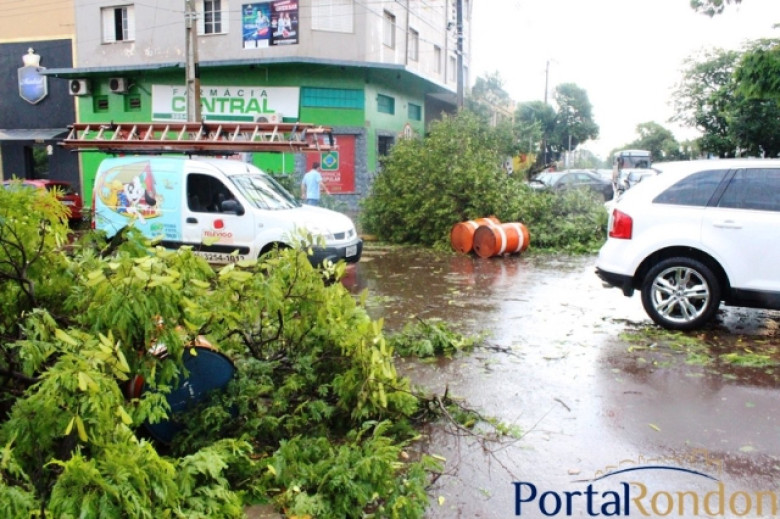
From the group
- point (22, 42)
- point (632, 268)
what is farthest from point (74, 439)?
point (22, 42)

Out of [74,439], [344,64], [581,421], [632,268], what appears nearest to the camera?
[74,439]

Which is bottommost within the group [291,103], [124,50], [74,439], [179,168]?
[74,439]

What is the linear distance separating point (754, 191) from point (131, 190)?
8844mm

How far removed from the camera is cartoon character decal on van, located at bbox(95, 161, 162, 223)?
11.2 metres

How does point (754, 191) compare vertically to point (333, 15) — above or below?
below

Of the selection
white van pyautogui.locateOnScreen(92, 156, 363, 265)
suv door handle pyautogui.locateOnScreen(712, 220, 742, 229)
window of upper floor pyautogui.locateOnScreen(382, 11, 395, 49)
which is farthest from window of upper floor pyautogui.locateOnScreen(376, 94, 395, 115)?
suv door handle pyautogui.locateOnScreen(712, 220, 742, 229)

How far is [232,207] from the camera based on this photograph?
10797 millimetres

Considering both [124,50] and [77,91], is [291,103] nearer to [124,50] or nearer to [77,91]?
[124,50]

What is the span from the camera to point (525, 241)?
14422 mm

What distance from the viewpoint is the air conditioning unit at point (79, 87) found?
26.2 m

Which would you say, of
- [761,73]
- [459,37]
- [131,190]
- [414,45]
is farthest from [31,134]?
[761,73]

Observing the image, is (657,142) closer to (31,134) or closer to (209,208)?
(31,134)

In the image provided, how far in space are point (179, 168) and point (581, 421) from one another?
313 inches

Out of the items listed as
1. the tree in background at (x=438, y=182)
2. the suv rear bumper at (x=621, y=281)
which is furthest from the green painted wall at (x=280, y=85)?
the suv rear bumper at (x=621, y=281)
